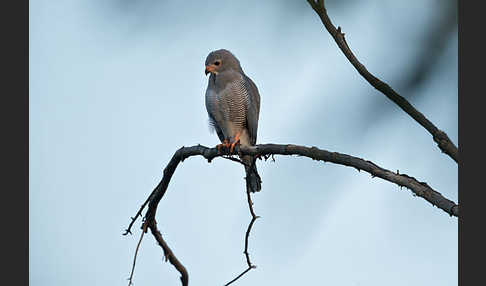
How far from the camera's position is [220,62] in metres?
5.99

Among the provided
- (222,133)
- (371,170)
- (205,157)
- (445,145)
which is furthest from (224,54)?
(445,145)

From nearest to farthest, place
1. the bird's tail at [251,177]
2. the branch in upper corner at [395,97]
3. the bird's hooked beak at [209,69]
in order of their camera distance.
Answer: the branch in upper corner at [395,97], the bird's tail at [251,177], the bird's hooked beak at [209,69]

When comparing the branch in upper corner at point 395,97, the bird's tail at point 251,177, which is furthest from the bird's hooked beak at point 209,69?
the branch in upper corner at point 395,97

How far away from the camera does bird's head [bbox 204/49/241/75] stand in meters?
5.95

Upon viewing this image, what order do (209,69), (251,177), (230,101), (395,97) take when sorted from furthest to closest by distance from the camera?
(209,69)
(230,101)
(251,177)
(395,97)

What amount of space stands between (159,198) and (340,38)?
1812mm

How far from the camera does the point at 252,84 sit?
5.93m

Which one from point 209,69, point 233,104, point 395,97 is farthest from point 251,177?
point 209,69

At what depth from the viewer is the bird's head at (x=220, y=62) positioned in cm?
595

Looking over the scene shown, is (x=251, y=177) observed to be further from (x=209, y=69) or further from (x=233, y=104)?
(x=209, y=69)

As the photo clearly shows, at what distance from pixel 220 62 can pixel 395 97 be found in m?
5.15

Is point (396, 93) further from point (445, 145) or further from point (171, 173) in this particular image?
point (171, 173)

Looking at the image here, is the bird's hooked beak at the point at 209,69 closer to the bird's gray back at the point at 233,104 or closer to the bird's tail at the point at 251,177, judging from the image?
the bird's gray back at the point at 233,104

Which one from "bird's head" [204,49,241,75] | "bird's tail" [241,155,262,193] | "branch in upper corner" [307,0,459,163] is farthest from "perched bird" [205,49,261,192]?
"branch in upper corner" [307,0,459,163]
